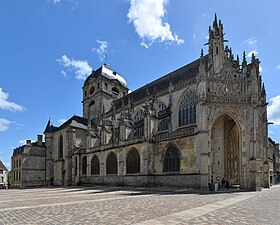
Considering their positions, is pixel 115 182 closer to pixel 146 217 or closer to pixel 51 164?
pixel 51 164

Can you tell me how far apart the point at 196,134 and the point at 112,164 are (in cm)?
1412

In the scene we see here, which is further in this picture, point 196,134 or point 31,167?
point 31,167

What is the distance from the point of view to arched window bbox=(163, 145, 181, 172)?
25114 millimetres

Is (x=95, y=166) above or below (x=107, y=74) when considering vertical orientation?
below

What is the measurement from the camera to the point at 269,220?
25.2ft

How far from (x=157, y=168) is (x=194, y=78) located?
10.3 metres

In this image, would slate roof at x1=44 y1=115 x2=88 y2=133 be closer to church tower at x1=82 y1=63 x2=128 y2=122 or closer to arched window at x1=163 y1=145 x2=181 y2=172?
church tower at x1=82 y1=63 x2=128 y2=122

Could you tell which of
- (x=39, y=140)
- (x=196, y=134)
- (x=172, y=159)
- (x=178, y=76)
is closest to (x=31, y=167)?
(x=39, y=140)

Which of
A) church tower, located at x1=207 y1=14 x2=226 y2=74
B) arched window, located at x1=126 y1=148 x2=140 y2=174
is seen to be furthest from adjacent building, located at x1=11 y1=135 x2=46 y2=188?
church tower, located at x1=207 y1=14 x2=226 y2=74

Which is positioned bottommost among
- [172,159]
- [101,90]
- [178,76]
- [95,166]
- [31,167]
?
[31,167]

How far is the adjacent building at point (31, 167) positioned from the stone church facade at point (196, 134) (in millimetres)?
11756

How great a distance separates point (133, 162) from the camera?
97.7 feet

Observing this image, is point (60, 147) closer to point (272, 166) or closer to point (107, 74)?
point (107, 74)

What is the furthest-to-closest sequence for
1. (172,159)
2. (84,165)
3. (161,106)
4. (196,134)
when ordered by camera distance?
(84,165) → (161,106) → (172,159) → (196,134)
